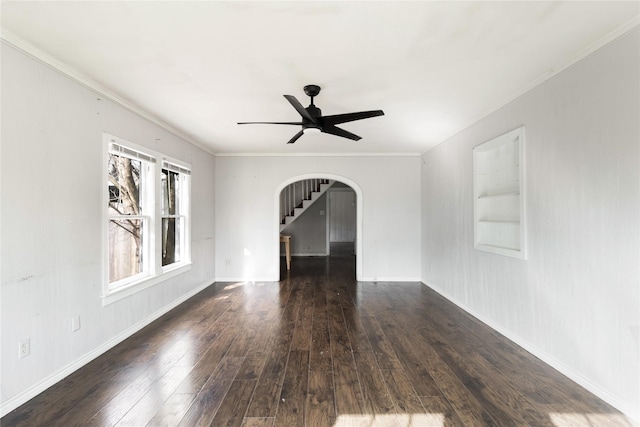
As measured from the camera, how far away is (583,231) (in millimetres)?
2305

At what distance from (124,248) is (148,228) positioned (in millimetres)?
450

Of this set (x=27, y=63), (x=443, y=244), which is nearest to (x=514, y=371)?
(x=443, y=244)

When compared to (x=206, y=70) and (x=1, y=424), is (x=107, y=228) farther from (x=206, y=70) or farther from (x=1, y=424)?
(x=206, y=70)

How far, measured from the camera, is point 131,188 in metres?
3.46

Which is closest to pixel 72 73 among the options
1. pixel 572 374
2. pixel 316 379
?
pixel 316 379

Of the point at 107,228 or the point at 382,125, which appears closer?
the point at 107,228

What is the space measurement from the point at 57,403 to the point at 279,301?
2.74m

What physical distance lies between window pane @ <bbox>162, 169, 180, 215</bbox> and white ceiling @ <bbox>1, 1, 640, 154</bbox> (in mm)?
1101

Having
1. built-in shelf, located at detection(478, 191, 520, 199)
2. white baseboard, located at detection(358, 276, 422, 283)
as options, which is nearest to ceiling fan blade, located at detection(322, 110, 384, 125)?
built-in shelf, located at detection(478, 191, 520, 199)

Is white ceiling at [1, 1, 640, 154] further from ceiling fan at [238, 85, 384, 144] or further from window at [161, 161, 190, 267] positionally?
window at [161, 161, 190, 267]

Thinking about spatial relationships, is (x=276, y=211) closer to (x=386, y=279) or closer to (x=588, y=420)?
(x=386, y=279)

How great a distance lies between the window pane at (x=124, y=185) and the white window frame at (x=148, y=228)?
A: 94mm

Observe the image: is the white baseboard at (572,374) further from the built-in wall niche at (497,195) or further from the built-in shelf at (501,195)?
the built-in shelf at (501,195)

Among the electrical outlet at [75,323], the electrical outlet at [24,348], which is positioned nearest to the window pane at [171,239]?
the electrical outlet at [75,323]
